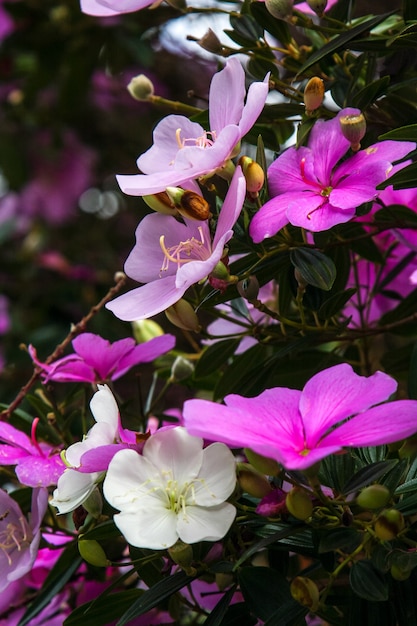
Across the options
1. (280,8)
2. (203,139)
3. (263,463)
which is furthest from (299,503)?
(280,8)

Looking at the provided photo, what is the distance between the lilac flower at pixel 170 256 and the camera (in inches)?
22.2

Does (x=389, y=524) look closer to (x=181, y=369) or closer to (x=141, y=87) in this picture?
(x=181, y=369)

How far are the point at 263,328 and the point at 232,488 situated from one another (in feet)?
0.73

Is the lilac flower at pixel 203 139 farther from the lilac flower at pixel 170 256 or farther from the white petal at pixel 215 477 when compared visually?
the white petal at pixel 215 477

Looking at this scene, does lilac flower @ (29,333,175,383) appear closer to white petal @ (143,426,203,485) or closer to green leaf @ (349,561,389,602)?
white petal @ (143,426,203,485)

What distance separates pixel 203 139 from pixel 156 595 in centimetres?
32

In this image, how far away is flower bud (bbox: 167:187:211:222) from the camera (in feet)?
1.94

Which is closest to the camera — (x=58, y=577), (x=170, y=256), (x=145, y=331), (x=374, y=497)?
(x=374, y=497)

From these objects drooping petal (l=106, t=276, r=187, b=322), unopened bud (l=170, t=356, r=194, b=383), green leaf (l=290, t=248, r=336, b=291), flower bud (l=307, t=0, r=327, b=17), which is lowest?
unopened bud (l=170, t=356, r=194, b=383)

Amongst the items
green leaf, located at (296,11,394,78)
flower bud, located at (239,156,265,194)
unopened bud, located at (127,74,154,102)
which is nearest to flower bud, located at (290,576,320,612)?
flower bud, located at (239,156,265,194)

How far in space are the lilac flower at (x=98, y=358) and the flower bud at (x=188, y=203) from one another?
0.18m

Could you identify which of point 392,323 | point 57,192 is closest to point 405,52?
point 392,323

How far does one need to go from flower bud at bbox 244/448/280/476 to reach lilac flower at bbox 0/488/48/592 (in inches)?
8.2

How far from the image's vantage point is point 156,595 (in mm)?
581
